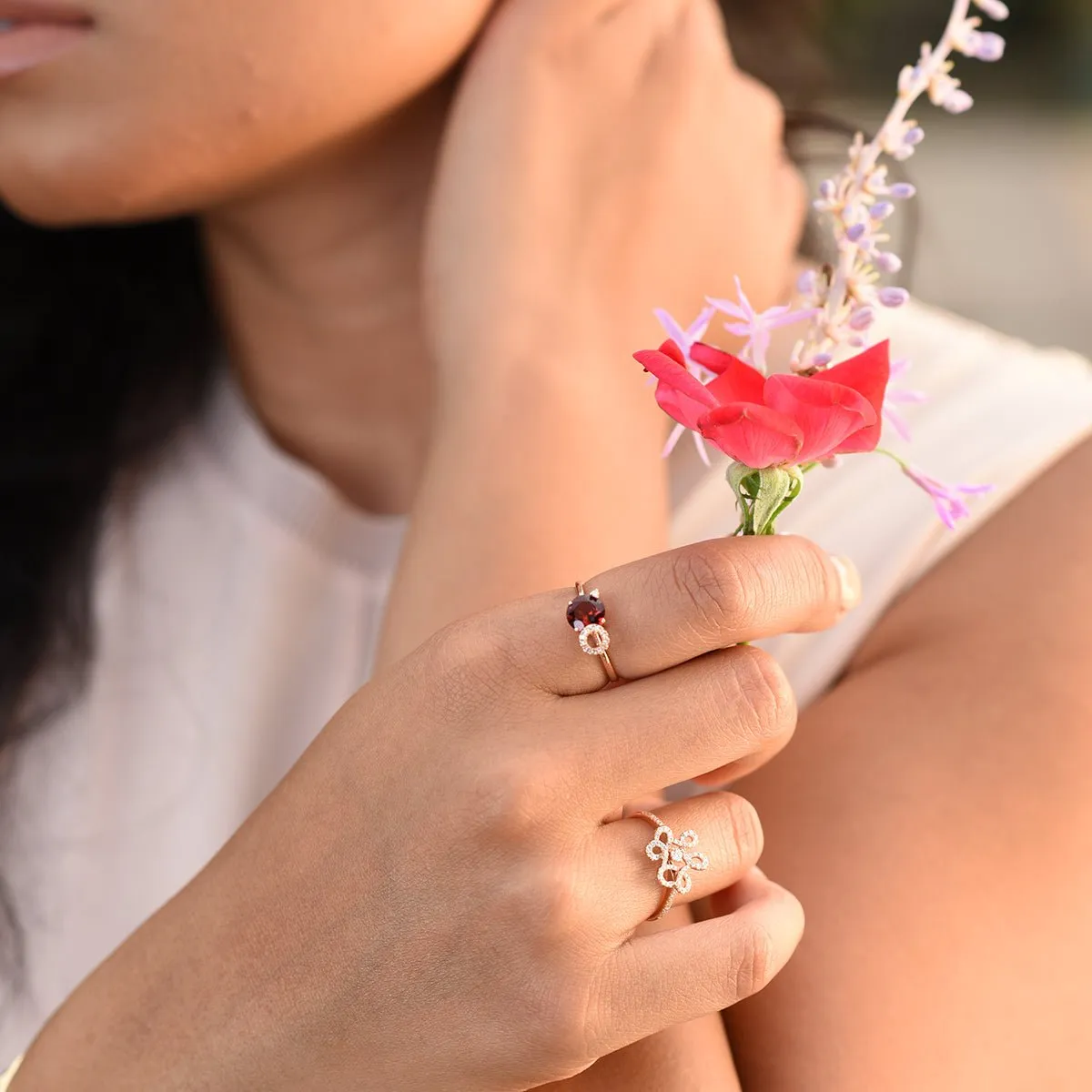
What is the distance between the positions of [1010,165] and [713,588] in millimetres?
7856

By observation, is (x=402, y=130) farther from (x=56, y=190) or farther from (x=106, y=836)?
(x=106, y=836)

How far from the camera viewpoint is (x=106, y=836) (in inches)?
49.8

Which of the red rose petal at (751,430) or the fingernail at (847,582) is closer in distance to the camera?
the red rose petal at (751,430)

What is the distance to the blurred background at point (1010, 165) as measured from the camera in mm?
5383

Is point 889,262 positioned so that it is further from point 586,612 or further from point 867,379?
point 586,612

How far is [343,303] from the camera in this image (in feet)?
4.33

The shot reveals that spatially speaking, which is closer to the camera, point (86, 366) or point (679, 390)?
point (679, 390)

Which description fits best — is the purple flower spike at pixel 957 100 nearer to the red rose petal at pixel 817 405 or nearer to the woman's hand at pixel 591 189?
the red rose petal at pixel 817 405

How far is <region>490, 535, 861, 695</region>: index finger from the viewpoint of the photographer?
0.54 metres

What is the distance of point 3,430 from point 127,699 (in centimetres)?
42

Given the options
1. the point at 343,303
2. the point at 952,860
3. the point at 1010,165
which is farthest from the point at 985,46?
the point at 1010,165

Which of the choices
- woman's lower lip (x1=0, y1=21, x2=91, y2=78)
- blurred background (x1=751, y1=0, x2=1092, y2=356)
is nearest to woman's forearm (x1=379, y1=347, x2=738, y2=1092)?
woman's lower lip (x1=0, y1=21, x2=91, y2=78)

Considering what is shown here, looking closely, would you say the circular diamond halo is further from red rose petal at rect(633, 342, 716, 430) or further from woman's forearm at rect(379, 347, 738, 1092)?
woman's forearm at rect(379, 347, 738, 1092)

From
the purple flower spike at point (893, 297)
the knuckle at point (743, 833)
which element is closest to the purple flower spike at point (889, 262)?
the purple flower spike at point (893, 297)
